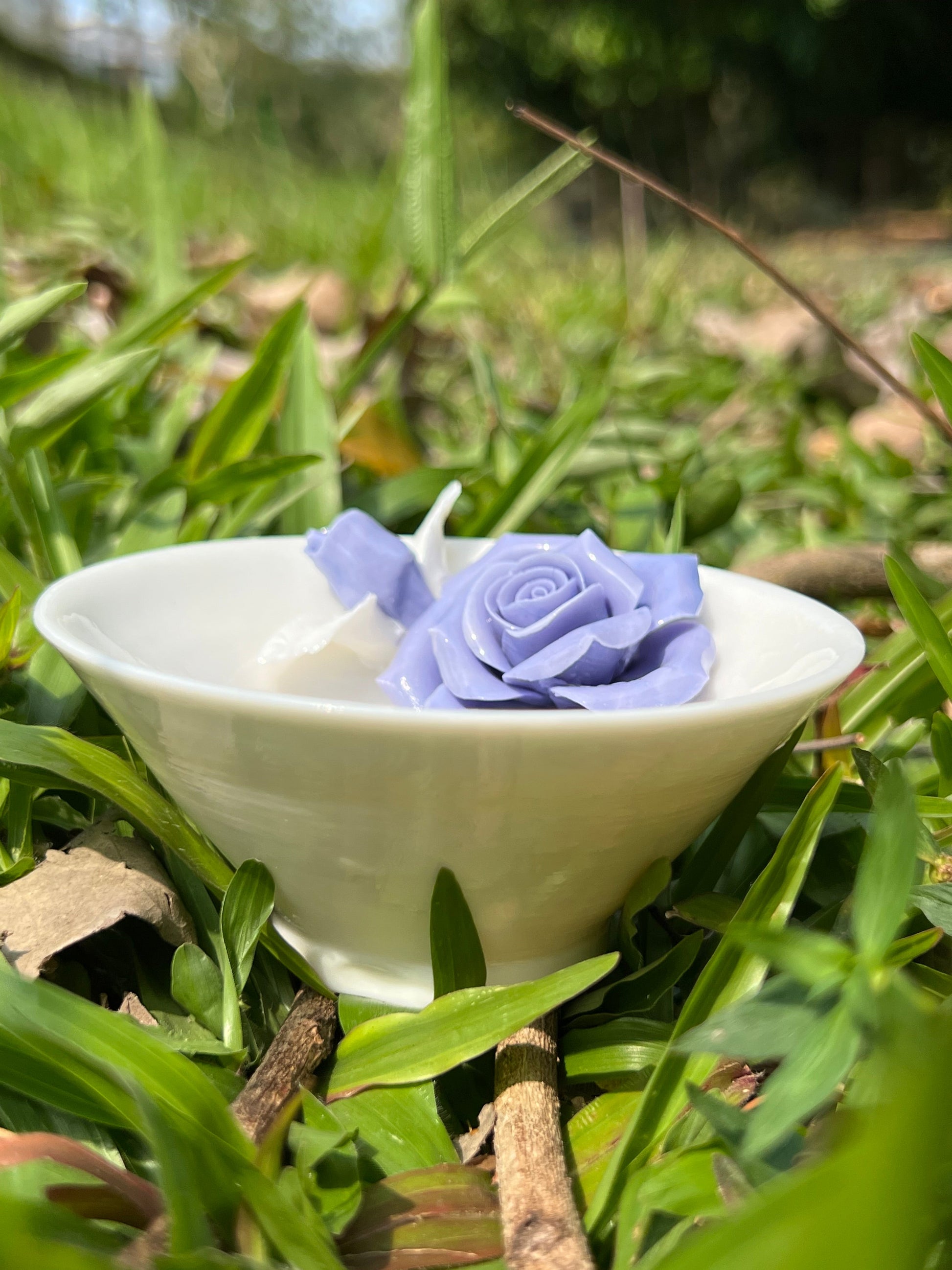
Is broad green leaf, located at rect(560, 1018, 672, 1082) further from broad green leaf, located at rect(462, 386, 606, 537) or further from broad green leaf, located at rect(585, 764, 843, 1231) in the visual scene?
broad green leaf, located at rect(462, 386, 606, 537)

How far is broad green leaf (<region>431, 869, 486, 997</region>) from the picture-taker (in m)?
0.50

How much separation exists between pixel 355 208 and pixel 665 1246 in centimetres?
358

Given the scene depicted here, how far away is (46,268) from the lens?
160cm

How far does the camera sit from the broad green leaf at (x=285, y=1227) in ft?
1.28

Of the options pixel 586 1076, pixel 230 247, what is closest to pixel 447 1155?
pixel 586 1076

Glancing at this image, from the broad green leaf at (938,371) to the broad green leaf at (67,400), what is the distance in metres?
0.57

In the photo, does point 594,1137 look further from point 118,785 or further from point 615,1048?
point 118,785

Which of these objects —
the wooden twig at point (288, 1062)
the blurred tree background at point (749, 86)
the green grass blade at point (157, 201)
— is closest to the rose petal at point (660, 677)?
the wooden twig at point (288, 1062)

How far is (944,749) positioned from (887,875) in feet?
0.94

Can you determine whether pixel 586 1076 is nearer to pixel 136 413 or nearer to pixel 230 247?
pixel 136 413

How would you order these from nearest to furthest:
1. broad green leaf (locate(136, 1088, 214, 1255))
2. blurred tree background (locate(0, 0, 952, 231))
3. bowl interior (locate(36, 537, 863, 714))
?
1. broad green leaf (locate(136, 1088, 214, 1255))
2. bowl interior (locate(36, 537, 863, 714))
3. blurred tree background (locate(0, 0, 952, 231))

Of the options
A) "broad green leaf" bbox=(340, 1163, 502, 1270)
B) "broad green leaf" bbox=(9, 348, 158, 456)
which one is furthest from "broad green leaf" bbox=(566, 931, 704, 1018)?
"broad green leaf" bbox=(9, 348, 158, 456)

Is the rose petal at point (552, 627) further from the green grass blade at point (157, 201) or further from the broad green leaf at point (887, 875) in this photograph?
the green grass blade at point (157, 201)

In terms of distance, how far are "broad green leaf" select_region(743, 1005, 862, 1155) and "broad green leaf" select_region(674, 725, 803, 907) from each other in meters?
0.22
